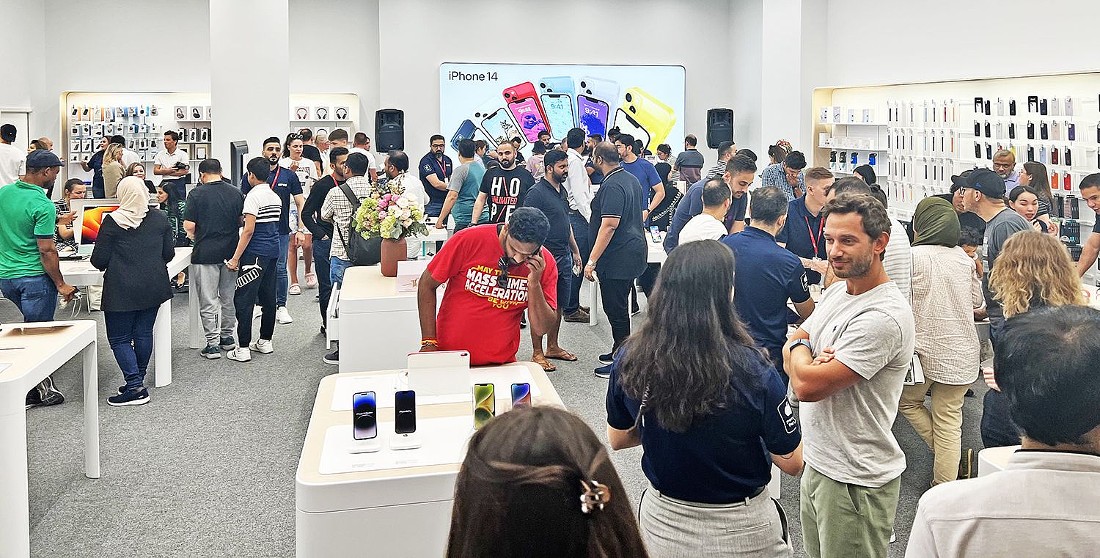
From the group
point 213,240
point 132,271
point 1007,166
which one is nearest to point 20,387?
point 132,271

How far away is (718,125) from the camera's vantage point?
Answer: 14.9 meters

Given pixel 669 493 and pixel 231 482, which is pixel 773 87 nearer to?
pixel 231 482

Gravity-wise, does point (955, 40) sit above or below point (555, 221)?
above

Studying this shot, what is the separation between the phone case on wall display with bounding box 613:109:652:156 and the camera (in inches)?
617

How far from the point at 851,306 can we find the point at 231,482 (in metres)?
3.35

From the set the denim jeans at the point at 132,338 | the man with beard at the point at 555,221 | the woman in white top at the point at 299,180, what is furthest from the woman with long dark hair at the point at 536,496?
the woman in white top at the point at 299,180

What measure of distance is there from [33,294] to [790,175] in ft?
18.2

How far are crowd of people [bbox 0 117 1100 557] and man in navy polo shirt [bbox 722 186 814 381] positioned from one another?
1 cm

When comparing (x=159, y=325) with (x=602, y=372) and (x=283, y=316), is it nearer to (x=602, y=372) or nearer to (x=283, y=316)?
(x=283, y=316)

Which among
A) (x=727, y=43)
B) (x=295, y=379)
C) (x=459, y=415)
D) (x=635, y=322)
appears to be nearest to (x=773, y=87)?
(x=727, y=43)

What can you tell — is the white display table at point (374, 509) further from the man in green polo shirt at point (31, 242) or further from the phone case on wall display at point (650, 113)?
the phone case on wall display at point (650, 113)

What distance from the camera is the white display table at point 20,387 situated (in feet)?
11.9

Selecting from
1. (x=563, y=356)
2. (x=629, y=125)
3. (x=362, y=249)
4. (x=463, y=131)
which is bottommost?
(x=563, y=356)

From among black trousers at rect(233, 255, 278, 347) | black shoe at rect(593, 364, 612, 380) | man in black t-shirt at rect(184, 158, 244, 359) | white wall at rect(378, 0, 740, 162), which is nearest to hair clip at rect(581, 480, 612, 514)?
black shoe at rect(593, 364, 612, 380)
